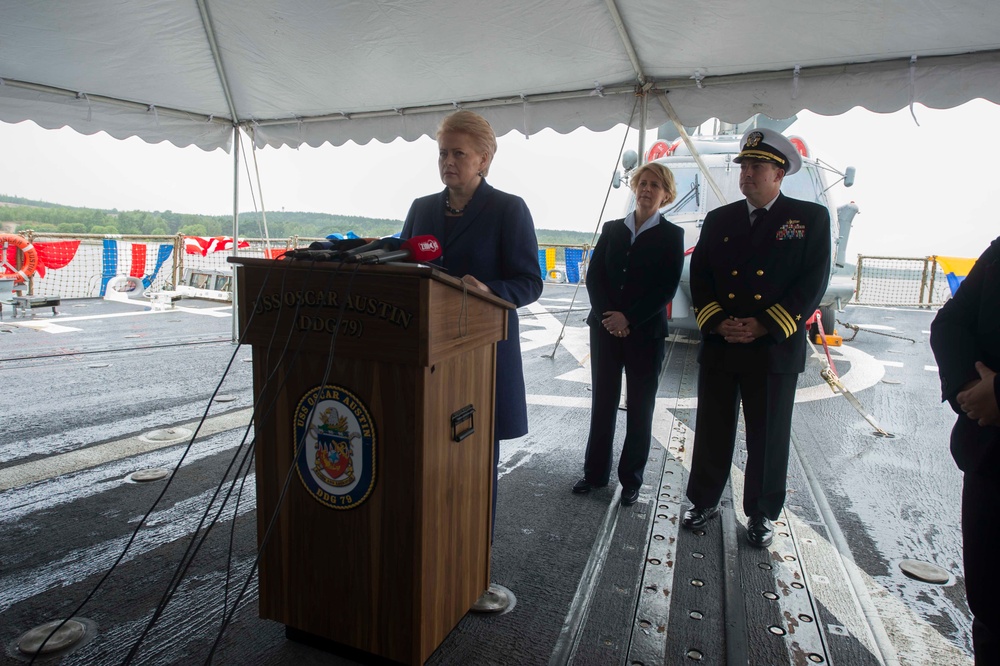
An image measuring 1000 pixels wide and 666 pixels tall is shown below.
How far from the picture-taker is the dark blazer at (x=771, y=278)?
8.99ft

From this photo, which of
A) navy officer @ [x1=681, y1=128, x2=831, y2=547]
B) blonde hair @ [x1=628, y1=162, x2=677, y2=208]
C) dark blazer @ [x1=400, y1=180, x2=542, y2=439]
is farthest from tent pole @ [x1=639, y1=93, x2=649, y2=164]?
dark blazer @ [x1=400, y1=180, x2=542, y2=439]

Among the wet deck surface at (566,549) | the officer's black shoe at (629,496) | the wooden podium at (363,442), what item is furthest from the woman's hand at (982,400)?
the officer's black shoe at (629,496)

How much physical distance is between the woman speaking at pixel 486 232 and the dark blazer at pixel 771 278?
1120mm

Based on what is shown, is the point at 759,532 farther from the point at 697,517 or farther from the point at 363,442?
the point at 363,442

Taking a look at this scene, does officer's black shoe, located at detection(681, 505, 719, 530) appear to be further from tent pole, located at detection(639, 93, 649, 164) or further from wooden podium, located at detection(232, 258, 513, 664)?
tent pole, located at detection(639, 93, 649, 164)

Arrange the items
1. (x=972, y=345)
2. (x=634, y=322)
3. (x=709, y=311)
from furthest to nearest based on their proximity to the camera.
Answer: (x=634, y=322), (x=709, y=311), (x=972, y=345)

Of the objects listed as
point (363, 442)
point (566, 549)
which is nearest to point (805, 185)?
point (566, 549)

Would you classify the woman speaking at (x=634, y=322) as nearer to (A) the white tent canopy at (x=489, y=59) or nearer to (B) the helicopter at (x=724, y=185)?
(A) the white tent canopy at (x=489, y=59)

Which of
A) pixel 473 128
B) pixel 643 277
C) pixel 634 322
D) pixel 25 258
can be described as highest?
pixel 473 128

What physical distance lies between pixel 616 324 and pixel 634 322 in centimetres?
10

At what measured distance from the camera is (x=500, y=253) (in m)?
2.30

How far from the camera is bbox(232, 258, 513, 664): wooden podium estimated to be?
5.22 ft

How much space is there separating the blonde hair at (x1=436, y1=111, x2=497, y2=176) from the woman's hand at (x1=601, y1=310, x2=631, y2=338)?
1373 mm

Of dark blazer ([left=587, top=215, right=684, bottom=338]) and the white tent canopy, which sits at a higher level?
the white tent canopy
